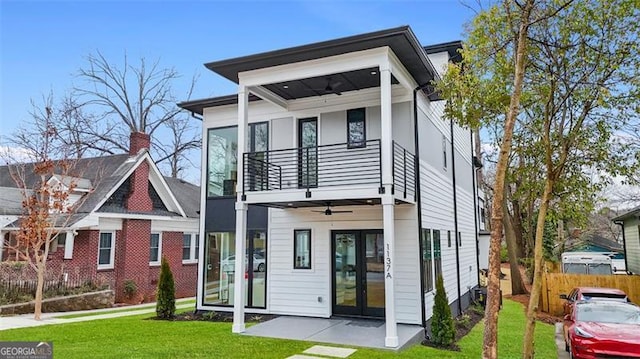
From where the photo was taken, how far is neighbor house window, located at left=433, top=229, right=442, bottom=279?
11718mm

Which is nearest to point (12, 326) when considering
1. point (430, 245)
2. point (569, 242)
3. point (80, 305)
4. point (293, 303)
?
point (80, 305)

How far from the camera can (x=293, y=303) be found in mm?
11484

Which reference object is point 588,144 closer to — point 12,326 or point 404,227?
point 404,227

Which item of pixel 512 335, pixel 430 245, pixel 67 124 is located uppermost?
pixel 67 124

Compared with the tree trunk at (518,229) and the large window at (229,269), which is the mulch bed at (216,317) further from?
the tree trunk at (518,229)

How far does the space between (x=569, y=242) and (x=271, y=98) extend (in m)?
30.6

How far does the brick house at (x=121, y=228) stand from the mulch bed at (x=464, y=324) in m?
12.9

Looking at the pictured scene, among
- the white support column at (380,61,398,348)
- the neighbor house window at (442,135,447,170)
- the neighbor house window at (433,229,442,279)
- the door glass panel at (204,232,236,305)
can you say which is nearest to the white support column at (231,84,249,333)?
the door glass panel at (204,232,236,305)

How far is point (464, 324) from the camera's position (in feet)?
38.7

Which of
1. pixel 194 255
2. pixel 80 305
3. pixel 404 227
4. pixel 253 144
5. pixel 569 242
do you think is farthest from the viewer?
pixel 569 242

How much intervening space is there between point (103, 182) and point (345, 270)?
41.1ft

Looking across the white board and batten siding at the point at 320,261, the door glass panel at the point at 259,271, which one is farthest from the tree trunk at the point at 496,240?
the door glass panel at the point at 259,271

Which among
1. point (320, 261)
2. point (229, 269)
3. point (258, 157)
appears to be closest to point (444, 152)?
point (320, 261)

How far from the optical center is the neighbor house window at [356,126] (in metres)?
11.4
